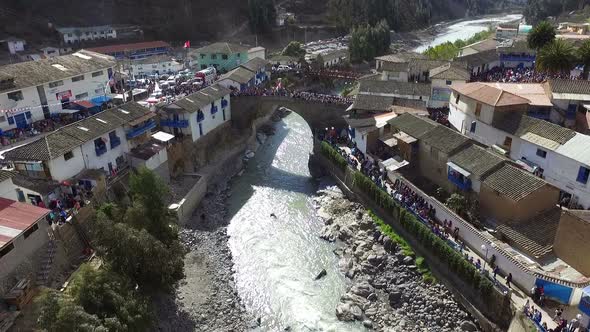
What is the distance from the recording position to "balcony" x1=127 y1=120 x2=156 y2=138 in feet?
113

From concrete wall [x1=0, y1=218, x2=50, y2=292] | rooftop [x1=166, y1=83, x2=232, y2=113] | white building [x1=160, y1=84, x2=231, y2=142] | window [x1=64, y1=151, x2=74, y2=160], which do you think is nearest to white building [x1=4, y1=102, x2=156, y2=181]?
window [x1=64, y1=151, x2=74, y2=160]

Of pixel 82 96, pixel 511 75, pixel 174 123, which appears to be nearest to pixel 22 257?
pixel 174 123

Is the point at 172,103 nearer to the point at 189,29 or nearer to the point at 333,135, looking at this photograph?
the point at 333,135

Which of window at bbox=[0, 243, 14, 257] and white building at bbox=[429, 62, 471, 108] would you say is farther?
white building at bbox=[429, 62, 471, 108]

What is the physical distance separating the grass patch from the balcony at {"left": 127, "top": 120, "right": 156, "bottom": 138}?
20.3 metres

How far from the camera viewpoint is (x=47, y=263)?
2234 cm

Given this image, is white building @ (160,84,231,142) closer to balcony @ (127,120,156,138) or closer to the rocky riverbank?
balcony @ (127,120,156,138)

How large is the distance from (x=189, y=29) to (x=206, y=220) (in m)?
65.1

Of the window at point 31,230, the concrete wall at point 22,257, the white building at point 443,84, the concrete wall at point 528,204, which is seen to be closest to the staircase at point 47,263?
the concrete wall at point 22,257

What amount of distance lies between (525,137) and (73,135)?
105 feet

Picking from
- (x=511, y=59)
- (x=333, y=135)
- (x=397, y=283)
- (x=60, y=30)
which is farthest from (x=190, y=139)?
(x=60, y=30)

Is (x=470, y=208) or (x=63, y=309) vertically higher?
(x=63, y=309)

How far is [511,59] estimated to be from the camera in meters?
58.2

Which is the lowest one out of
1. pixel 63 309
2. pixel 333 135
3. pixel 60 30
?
pixel 333 135
